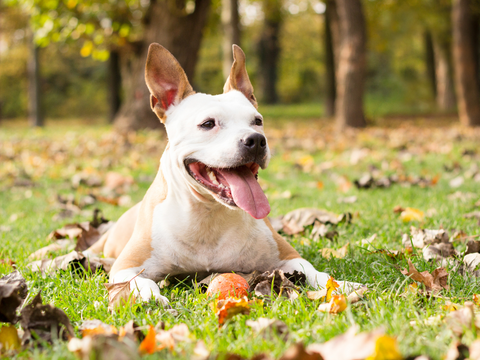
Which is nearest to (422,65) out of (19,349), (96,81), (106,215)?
(96,81)

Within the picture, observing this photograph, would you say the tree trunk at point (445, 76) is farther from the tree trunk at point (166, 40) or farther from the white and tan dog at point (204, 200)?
the white and tan dog at point (204, 200)

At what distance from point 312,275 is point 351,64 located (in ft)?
34.7

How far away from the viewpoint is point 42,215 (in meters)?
5.05

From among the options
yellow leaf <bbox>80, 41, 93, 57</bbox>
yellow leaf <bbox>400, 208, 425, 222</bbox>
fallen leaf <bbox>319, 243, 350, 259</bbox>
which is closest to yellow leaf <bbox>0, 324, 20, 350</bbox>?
fallen leaf <bbox>319, 243, 350, 259</bbox>

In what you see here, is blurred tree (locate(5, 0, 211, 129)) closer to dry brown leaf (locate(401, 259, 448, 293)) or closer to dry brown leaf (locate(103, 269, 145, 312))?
dry brown leaf (locate(103, 269, 145, 312))

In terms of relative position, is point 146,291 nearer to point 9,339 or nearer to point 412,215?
point 9,339

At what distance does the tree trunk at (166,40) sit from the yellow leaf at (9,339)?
10174 millimetres

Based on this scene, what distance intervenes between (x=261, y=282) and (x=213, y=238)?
49cm

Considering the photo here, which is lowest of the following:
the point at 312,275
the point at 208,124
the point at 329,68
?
the point at 312,275

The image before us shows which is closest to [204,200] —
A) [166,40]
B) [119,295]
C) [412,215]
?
[119,295]

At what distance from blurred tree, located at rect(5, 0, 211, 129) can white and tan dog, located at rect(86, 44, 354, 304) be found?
29.6 feet

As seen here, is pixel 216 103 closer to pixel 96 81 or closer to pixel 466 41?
pixel 466 41

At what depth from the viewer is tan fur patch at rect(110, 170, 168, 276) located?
9.39 ft

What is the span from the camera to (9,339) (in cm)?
184
